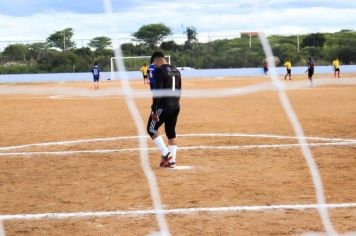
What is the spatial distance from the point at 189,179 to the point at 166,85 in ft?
5.06

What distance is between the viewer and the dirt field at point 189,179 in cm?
549

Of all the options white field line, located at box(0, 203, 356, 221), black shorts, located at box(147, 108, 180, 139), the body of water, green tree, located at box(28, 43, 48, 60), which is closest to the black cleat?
black shorts, located at box(147, 108, 180, 139)

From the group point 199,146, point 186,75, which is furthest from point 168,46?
point 186,75

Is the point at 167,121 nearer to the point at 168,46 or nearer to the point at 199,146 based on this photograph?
the point at 199,146

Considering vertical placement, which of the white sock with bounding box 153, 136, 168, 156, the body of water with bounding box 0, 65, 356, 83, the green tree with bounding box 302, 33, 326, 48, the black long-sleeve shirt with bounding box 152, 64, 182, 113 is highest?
the green tree with bounding box 302, 33, 326, 48

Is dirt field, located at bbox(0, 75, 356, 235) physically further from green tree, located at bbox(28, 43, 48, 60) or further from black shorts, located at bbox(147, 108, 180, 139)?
green tree, located at bbox(28, 43, 48, 60)

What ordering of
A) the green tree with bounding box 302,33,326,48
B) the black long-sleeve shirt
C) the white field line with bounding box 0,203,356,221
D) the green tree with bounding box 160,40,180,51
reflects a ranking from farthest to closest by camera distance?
the green tree with bounding box 302,33,326,48 < the green tree with bounding box 160,40,180,51 < the black long-sleeve shirt < the white field line with bounding box 0,203,356,221

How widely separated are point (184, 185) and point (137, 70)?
4886cm

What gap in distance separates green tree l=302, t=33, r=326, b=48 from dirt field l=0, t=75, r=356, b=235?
601 inches

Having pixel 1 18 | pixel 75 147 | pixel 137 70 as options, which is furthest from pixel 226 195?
pixel 137 70

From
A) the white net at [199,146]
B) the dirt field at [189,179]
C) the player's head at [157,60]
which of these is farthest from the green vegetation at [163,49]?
the player's head at [157,60]

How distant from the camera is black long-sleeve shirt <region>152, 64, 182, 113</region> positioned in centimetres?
839

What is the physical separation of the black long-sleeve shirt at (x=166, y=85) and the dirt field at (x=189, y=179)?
953mm

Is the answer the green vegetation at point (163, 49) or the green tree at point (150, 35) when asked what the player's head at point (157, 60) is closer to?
the green vegetation at point (163, 49)
